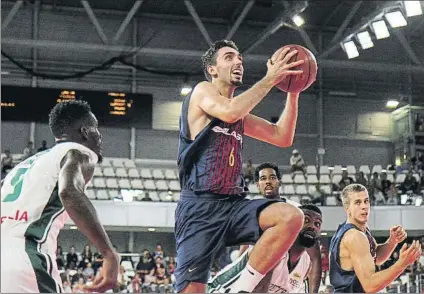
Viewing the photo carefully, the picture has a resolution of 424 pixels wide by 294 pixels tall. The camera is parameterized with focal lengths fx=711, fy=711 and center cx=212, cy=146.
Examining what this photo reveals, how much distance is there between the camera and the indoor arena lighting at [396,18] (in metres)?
18.3

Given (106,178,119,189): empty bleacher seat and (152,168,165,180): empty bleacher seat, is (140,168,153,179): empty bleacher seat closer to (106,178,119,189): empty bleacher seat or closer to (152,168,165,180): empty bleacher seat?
(152,168,165,180): empty bleacher seat

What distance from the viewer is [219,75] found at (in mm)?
4473

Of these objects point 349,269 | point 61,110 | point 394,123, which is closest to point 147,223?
point 394,123

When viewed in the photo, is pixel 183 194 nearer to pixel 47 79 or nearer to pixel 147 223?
pixel 147 223

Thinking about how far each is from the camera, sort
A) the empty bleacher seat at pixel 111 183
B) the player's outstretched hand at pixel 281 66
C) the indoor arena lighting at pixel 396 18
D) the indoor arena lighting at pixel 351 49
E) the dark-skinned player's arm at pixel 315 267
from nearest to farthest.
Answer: the player's outstretched hand at pixel 281 66 → the dark-skinned player's arm at pixel 315 267 → the indoor arena lighting at pixel 396 18 → the empty bleacher seat at pixel 111 183 → the indoor arena lighting at pixel 351 49

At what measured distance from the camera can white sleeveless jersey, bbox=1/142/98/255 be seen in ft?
11.1

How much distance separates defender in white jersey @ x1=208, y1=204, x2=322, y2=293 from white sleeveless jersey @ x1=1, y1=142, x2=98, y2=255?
2.54 metres

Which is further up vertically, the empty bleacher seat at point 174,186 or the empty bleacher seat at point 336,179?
the empty bleacher seat at point 336,179

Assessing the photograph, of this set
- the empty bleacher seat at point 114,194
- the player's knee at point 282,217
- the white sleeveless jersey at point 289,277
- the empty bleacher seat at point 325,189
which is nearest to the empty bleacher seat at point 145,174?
the empty bleacher seat at point 114,194

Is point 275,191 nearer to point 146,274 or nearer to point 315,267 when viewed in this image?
point 315,267

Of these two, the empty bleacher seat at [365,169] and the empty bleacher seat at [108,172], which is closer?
the empty bleacher seat at [108,172]

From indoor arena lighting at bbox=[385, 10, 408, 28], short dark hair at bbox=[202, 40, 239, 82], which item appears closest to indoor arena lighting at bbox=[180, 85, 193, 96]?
indoor arena lighting at bbox=[385, 10, 408, 28]

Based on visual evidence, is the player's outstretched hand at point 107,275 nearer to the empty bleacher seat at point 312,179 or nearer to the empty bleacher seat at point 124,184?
the empty bleacher seat at point 124,184

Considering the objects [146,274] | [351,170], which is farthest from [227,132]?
[351,170]
